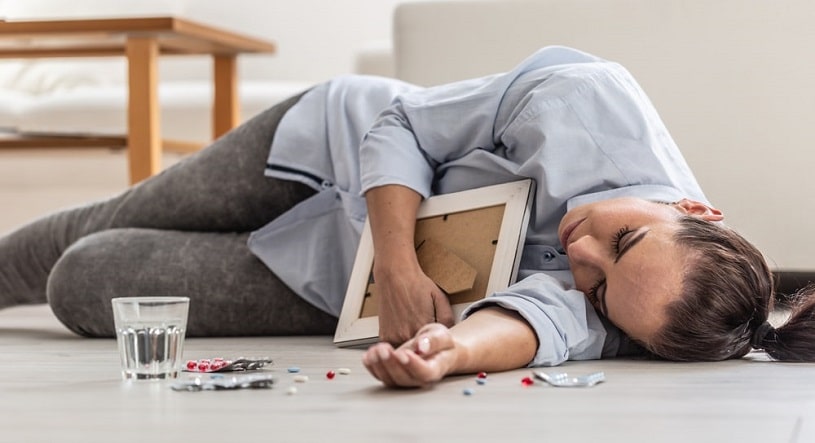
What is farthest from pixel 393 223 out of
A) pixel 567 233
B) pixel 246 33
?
pixel 246 33

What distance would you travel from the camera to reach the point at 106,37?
2916 mm

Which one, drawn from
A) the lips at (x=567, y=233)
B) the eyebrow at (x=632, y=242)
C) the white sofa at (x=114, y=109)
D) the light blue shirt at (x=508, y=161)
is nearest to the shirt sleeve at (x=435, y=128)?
the light blue shirt at (x=508, y=161)

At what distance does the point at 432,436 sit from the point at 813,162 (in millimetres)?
1536

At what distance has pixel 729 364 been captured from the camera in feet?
4.54

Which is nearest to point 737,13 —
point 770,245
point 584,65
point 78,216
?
point 770,245

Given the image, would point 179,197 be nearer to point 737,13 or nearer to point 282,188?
point 282,188

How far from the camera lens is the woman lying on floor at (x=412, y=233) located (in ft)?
4.19

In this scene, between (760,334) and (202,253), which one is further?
(202,253)

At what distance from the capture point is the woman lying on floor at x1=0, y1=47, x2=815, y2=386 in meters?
1.28

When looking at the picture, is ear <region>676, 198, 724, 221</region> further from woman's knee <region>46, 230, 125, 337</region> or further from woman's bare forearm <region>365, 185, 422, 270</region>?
woman's knee <region>46, 230, 125, 337</region>

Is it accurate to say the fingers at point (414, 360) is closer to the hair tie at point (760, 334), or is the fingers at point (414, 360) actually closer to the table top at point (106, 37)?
the hair tie at point (760, 334)

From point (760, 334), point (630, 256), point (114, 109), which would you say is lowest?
point (114, 109)

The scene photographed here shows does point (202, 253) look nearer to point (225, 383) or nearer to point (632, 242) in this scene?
point (225, 383)

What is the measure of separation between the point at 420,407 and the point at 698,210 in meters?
0.53
